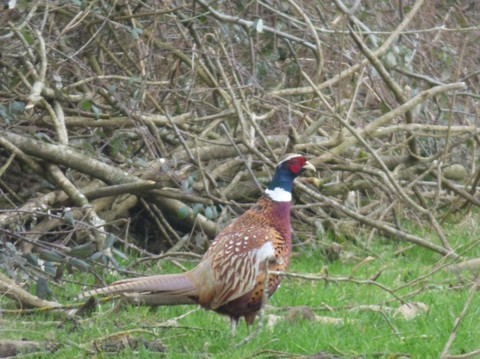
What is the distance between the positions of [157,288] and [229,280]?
1.24 ft

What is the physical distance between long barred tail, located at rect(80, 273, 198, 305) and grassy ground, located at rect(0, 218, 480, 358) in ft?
0.48

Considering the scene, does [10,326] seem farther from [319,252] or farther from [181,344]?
[319,252]

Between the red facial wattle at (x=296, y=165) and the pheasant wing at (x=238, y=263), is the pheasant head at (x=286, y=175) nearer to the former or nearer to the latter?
the red facial wattle at (x=296, y=165)

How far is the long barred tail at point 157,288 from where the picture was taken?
5.20m

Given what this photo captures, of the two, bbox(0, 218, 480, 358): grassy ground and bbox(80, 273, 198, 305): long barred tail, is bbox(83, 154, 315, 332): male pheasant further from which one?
bbox(0, 218, 480, 358): grassy ground

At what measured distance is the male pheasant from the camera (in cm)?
527

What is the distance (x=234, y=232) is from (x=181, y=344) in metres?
0.89

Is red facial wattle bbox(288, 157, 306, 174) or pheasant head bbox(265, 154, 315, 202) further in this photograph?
red facial wattle bbox(288, 157, 306, 174)

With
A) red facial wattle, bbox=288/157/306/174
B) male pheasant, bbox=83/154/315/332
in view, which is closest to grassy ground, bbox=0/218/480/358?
male pheasant, bbox=83/154/315/332

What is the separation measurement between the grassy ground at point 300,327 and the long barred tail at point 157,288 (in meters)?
0.15

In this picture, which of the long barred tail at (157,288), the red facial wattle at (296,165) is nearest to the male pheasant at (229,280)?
the long barred tail at (157,288)

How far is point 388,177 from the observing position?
23.6 feet

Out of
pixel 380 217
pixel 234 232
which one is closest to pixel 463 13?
pixel 380 217

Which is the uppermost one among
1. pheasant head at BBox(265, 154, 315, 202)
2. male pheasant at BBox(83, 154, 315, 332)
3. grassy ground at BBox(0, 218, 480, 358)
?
pheasant head at BBox(265, 154, 315, 202)
